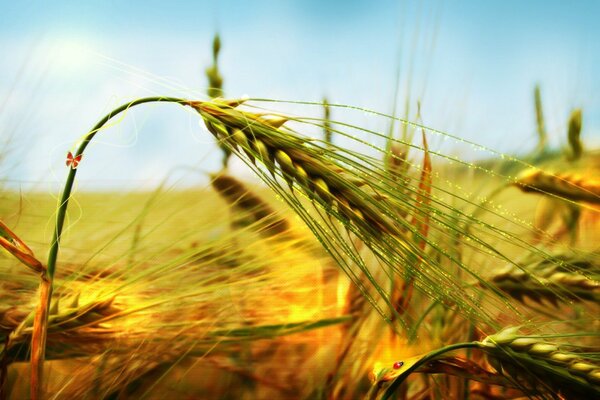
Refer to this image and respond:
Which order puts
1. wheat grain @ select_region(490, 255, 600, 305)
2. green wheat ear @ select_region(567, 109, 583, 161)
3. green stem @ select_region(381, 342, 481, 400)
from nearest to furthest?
green stem @ select_region(381, 342, 481, 400), wheat grain @ select_region(490, 255, 600, 305), green wheat ear @ select_region(567, 109, 583, 161)

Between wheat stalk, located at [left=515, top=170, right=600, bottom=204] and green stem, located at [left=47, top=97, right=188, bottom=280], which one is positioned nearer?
green stem, located at [left=47, top=97, right=188, bottom=280]

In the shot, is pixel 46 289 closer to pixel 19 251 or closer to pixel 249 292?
pixel 19 251

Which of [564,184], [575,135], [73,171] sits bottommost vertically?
[73,171]

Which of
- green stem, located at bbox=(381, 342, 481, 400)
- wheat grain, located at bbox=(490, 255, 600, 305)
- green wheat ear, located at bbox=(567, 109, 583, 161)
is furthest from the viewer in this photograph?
green wheat ear, located at bbox=(567, 109, 583, 161)

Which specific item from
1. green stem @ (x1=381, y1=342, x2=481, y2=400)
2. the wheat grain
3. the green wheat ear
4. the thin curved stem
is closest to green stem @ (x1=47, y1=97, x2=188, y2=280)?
the thin curved stem

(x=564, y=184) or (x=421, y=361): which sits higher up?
(x=564, y=184)

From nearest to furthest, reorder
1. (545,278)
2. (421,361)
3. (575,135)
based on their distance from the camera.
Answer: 1. (421,361)
2. (545,278)
3. (575,135)

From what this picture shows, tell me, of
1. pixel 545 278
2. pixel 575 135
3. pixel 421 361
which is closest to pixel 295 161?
pixel 421 361

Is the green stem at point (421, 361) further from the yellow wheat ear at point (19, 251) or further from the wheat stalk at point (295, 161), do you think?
the yellow wheat ear at point (19, 251)

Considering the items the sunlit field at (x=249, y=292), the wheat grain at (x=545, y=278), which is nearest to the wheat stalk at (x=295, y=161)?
the sunlit field at (x=249, y=292)

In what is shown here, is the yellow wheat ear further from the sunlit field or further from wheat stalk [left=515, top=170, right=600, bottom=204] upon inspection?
wheat stalk [left=515, top=170, right=600, bottom=204]

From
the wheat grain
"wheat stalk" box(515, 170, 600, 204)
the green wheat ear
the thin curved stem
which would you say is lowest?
the thin curved stem

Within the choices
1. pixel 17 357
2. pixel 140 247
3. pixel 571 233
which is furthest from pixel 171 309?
pixel 571 233

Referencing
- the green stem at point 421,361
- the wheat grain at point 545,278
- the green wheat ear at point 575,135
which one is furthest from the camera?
the green wheat ear at point 575,135
